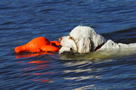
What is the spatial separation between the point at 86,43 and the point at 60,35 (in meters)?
3.07

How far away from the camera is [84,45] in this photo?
27.1 feet

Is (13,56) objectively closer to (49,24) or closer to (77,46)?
(77,46)

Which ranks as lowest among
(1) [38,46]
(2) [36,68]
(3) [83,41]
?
(2) [36,68]

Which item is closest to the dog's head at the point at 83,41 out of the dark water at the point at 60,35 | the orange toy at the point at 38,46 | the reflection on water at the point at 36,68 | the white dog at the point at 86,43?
the white dog at the point at 86,43

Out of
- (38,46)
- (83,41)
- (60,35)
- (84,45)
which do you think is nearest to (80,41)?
(83,41)

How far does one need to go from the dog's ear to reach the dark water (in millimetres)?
290

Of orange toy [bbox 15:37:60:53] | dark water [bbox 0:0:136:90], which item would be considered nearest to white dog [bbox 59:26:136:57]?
dark water [bbox 0:0:136:90]

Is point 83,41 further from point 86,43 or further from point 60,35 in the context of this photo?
point 60,35

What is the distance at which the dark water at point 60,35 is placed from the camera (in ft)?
23.2

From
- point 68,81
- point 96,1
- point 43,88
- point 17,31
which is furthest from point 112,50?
point 96,1

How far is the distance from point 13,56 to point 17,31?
2.73 meters

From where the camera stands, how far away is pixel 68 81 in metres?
7.10

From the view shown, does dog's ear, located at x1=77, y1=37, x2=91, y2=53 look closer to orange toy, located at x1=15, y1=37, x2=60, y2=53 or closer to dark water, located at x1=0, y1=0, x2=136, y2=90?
dark water, located at x1=0, y1=0, x2=136, y2=90

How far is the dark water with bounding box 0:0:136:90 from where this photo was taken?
708 centimetres
